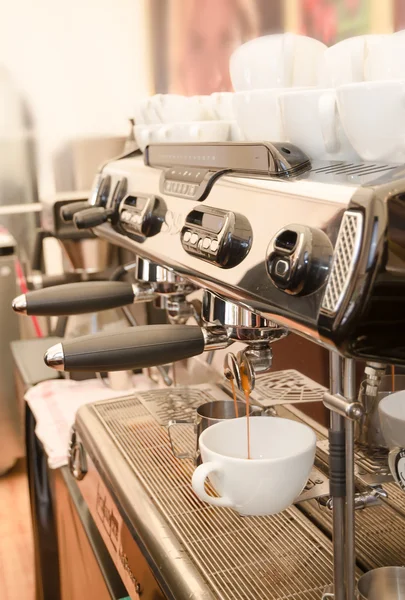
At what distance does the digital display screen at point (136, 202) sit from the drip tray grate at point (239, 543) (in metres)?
0.32

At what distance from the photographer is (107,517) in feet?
2.83

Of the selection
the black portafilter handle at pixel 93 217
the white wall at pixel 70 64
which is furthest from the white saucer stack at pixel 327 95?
the white wall at pixel 70 64

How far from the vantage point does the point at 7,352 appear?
243 centimetres

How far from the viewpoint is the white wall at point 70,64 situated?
2.44 metres

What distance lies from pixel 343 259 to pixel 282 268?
0.21 ft

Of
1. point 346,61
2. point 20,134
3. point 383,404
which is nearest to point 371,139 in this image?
point 346,61

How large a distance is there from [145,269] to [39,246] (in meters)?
0.90

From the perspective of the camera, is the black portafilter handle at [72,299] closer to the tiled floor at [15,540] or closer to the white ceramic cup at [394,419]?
the white ceramic cup at [394,419]

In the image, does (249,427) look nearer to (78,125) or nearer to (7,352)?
(7,352)

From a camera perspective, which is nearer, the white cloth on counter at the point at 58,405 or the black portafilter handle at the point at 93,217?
the black portafilter handle at the point at 93,217

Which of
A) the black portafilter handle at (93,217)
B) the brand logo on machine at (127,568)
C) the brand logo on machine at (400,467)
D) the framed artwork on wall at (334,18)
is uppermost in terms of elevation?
the framed artwork on wall at (334,18)

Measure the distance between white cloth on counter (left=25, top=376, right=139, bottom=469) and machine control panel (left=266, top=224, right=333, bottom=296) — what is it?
0.80m

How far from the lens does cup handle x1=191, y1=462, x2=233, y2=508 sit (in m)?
0.58

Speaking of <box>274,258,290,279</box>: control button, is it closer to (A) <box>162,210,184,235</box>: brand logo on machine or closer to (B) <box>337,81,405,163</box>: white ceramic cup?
(B) <box>337,81,405,163</box>: white ceramic cup
